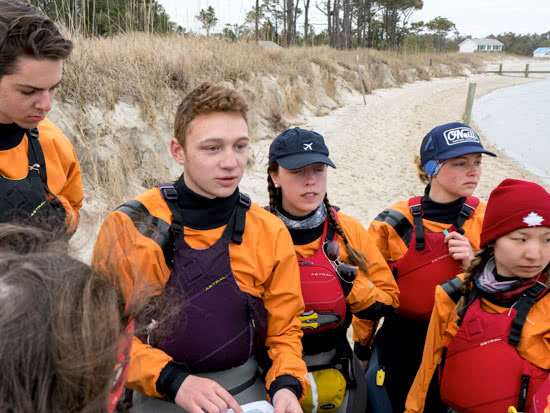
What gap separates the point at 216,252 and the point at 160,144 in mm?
5073

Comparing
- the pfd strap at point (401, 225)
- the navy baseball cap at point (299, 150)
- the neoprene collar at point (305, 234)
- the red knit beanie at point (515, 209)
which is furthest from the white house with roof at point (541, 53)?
the neoprene collar at point (305, 234)

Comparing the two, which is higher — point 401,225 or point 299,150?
point 299,150

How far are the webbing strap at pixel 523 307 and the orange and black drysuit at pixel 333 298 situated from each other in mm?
570

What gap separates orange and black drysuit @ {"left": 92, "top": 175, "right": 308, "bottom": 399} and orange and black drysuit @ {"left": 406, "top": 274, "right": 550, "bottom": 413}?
0.72m

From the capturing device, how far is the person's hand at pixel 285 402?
1475 millimetres

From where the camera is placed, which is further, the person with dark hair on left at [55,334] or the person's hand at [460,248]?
the person's hand at [460,248]

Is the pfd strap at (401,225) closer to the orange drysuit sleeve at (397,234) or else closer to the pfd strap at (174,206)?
the orange drysuit sleeve at (397,234)

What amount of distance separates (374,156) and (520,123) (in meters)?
15.0

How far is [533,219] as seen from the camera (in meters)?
1.79

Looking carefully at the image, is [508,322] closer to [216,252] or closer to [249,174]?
[216,252]

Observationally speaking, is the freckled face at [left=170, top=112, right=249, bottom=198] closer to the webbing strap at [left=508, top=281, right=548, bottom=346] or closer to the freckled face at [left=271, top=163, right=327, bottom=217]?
the freckled face at [left=271, top=163, right=327, bottom=217]

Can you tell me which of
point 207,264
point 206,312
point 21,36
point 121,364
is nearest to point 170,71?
point 21,36

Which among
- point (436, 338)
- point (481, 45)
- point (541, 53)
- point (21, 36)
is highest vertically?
point (481, 45)

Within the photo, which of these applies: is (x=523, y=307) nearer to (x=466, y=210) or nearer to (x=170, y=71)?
(x=466, y=210)
